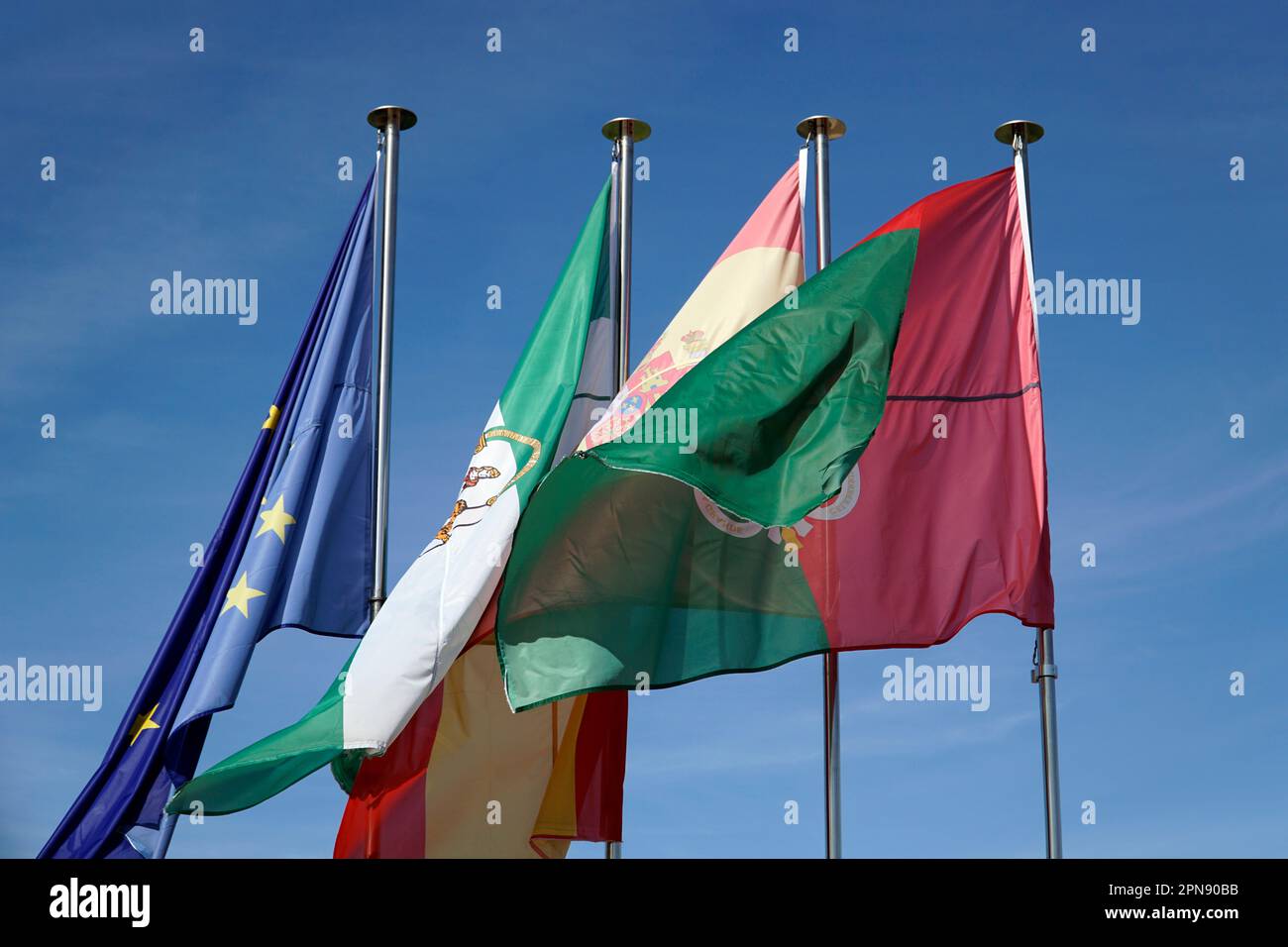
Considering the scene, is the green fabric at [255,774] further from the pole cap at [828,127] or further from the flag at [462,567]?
the pole cap at [828,127]

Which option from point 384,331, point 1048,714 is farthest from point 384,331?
point 1048,714

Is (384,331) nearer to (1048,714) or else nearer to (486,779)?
(486,779)

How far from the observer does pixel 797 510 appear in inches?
599

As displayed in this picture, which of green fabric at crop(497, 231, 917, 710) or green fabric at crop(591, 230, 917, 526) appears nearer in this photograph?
green fabric at crop(591, 230, 917, 526)

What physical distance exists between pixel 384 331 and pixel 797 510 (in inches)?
227


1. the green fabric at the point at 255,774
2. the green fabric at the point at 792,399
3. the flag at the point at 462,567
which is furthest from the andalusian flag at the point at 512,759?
the green fabric at the point at 792,399

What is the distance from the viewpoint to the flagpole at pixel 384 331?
1812 centimetres

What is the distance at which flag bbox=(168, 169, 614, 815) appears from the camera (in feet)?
52.3

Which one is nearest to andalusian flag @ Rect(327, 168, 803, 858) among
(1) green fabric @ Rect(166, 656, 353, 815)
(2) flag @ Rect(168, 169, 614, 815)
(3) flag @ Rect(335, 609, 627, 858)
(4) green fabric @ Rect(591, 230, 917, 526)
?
(3) flag @ Rect(335, 609, 627, 858)

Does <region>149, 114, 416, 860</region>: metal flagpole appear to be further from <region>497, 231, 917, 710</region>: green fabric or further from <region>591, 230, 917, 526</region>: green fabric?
<region>591, 230, 917, 526</region>: green fabric

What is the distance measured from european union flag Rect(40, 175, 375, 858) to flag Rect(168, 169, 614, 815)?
1.12 meters

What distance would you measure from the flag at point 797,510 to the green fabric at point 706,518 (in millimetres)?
20

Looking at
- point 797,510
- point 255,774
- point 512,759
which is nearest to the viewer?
point 797,510
